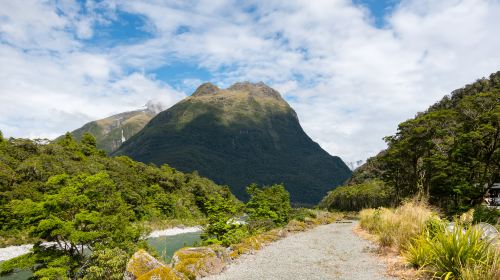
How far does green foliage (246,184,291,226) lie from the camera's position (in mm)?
32719

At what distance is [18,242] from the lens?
45.2 meters

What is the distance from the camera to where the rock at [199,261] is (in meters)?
11.5

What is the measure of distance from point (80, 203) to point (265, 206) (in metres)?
16.4

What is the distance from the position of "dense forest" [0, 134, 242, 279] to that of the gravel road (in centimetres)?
564

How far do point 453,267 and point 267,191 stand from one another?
29455 mm

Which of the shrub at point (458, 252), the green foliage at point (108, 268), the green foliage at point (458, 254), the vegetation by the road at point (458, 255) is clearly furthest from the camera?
the green foliage at point (108, 268)

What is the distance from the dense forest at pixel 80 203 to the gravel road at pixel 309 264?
564 cm

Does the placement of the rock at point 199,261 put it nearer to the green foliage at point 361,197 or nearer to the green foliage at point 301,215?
the green foliage at point 301,215

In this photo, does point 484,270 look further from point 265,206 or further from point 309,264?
point 265,206

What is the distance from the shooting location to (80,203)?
2167cm

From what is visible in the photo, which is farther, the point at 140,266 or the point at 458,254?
the point at 140,266

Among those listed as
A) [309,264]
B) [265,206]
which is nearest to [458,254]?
[309,264]

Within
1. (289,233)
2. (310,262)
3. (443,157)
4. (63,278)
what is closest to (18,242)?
Result: (63,278)

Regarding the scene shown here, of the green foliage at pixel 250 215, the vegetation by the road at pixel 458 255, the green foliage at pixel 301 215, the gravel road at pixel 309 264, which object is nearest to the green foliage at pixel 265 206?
the green foliage at pixel 250 215
